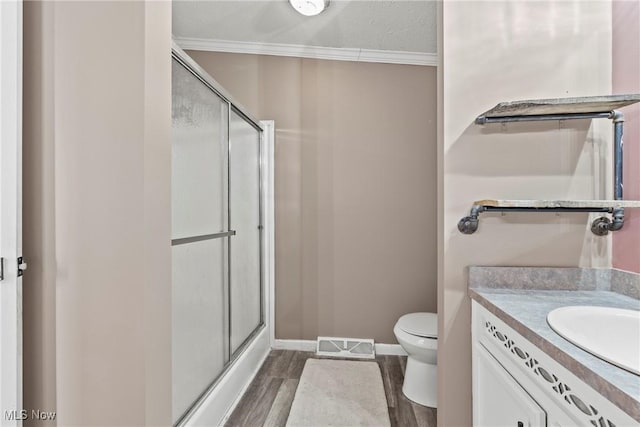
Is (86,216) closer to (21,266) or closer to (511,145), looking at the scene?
(21,266)

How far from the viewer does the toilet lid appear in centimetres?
192

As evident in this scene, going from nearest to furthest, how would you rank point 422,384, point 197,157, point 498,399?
1. point 498,399
2. point 197,157
3. point 422,384

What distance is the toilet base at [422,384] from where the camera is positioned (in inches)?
74.7

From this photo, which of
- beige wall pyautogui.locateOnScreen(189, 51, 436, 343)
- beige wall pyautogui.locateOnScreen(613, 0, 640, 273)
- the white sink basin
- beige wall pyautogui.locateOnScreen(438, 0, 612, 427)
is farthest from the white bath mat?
beige wall pyautogui.locateOnScreen(613, 0, 640, 273)

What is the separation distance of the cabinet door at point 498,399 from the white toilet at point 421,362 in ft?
1.97

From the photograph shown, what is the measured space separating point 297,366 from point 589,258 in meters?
1.84

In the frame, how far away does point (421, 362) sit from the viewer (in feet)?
6.35

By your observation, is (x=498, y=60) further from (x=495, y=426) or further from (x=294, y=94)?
(x=294, y=94)

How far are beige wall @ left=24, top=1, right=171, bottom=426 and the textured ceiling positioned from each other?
1429mm

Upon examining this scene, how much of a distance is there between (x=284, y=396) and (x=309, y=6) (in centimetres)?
238

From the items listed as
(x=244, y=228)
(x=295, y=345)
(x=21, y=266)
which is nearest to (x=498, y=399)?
(x=21, y=266)

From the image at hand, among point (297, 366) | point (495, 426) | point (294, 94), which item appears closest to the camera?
point (495, 426)
